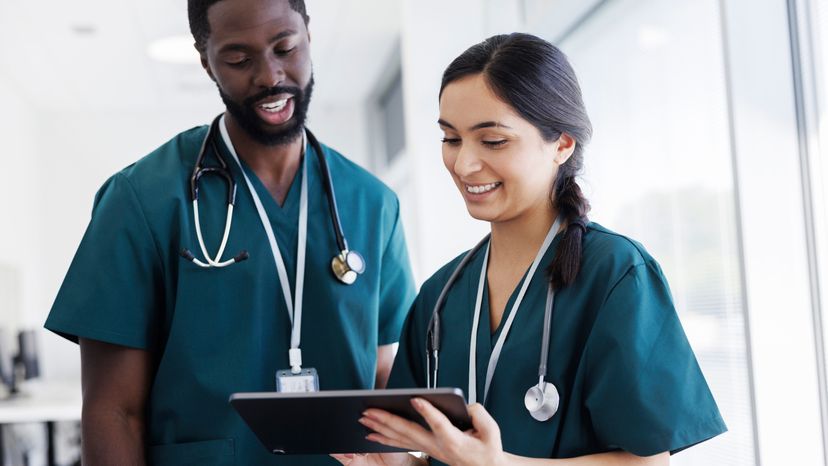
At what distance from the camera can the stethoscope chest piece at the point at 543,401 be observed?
113 centimetres

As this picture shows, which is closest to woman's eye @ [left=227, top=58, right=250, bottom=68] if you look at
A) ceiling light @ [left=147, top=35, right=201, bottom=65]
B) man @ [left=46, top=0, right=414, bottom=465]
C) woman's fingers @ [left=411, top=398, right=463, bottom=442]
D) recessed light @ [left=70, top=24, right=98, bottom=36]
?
man @ [left=46, top=0, right=414, bottom=465]

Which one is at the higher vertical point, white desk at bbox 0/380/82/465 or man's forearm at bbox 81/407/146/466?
man's forearm at bbox 81/407/146/466

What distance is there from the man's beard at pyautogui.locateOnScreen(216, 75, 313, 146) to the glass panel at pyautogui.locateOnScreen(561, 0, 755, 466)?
27.6 inches

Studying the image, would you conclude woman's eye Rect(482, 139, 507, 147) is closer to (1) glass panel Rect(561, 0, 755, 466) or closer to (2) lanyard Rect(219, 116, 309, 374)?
(2) lanyard Rect(219, 116, 309, 374)

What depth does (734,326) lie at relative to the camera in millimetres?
1928

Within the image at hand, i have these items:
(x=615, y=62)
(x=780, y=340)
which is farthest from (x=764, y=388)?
(x=615, y=62)

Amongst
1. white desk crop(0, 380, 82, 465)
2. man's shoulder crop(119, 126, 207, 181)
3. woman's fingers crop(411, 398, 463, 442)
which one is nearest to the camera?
woman's fingers crop(411, 398, 463, 442)

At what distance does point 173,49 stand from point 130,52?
49 centimetres

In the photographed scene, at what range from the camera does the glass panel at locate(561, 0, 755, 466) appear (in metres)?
1.95

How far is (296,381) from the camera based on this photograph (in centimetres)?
137

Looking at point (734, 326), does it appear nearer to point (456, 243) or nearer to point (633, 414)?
point (633, 414)

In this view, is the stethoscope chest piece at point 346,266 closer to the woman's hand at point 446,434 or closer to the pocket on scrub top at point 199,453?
the pocket on scrub top at point 199,453

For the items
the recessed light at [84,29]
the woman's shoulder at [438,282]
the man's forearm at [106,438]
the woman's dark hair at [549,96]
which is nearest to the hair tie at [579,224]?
the woman's dark hair at [549,96]

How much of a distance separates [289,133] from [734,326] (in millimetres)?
1056
